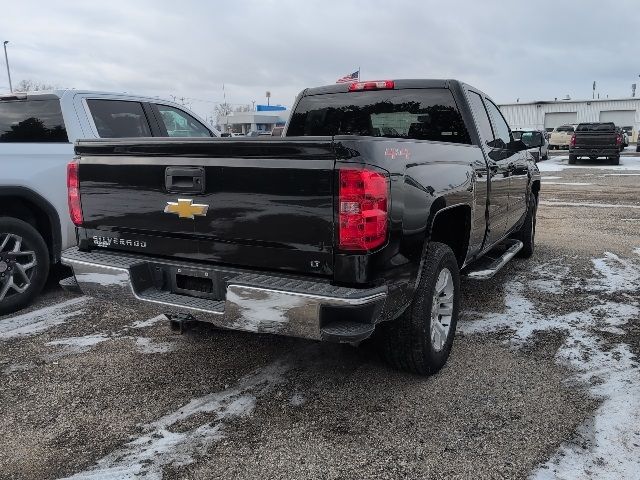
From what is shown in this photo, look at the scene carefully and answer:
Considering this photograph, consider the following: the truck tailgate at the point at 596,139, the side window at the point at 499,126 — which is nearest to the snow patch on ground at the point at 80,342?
the side window at the point at 499,126

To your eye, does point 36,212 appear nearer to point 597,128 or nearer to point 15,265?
point 15,265

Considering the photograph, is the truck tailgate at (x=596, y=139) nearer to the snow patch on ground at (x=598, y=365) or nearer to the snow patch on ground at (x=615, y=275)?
the snow patch on ground at (x=615, y=275)

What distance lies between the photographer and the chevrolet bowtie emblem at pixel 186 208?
3.06m

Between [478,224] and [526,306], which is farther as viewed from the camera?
[526,306]

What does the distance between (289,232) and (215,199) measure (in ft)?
1.57

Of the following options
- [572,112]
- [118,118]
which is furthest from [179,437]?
[572,112]

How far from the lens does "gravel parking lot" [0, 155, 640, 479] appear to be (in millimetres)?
2664

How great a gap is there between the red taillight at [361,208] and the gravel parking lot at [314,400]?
1.03m

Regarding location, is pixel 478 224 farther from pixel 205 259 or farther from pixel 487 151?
pixel 205 259

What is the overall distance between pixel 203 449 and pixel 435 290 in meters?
1.62

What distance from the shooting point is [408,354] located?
130 inches

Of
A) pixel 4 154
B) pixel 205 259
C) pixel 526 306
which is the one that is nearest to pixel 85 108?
pixel 4 154

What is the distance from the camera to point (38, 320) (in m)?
4.66

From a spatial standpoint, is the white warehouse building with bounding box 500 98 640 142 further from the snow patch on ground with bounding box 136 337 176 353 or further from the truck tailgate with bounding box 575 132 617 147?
the snow patch on ground with bounding box 136 337 176 353
